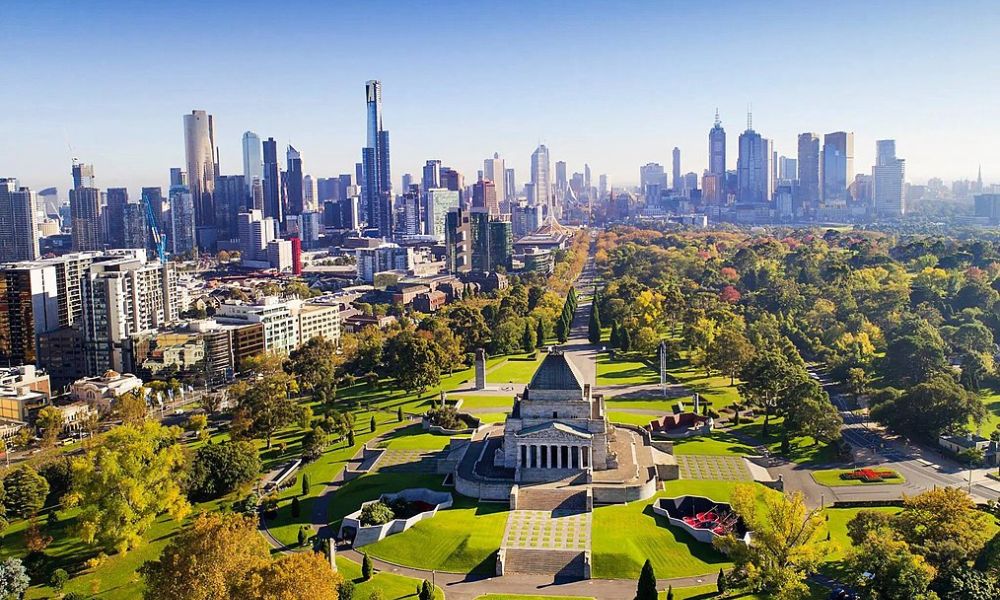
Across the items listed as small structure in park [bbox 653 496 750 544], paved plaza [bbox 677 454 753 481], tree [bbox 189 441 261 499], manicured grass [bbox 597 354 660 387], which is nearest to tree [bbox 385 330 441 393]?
manicured grass [bbox 597 354 660 387]

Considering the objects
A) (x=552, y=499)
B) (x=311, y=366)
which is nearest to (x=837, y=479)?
(x=552, y=499)

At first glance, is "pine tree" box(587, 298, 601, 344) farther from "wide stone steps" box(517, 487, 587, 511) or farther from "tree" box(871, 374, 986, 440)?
"wide stone steps" box(517, 487, 587, 511)

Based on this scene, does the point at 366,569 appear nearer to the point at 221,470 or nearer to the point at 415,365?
the point at 221,470

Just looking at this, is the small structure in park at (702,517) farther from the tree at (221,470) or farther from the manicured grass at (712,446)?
Answer: the tree at (221,470)

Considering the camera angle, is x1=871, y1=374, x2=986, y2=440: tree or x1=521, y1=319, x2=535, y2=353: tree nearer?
x1=871, y1=374, x2=986, y2=440: tree

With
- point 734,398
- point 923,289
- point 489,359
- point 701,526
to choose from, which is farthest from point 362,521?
point 923,289

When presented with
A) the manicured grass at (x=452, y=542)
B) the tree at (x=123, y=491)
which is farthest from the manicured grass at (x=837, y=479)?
the tree at (x=123, y=491)
